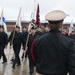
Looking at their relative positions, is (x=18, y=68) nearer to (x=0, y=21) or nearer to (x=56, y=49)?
(x=0, y=21)

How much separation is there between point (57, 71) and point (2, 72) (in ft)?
24.9

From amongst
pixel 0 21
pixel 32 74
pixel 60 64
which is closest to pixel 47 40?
pixel 60 64

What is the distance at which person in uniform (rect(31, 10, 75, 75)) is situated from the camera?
13.9 ft

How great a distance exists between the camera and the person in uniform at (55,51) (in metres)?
4.23

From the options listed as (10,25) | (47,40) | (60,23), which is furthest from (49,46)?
(10,25)

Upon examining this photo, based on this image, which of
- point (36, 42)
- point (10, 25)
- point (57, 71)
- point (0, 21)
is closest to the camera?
point (57, 71)

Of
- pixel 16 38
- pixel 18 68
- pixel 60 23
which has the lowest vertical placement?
pixel 18 68

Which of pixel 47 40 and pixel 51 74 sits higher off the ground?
pixel 47 40

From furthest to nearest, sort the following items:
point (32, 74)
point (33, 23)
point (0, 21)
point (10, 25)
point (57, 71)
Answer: point (10, 25) → point (0, 21) → point (33, 23) → point (32, 74) → point (57, 71)

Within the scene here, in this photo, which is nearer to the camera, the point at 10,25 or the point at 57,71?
the point at 57,71

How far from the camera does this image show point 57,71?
4242mm

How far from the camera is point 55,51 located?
14.1 feet

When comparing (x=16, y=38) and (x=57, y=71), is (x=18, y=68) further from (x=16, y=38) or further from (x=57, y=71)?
(x=57, y=71)

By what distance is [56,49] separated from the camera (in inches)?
169
